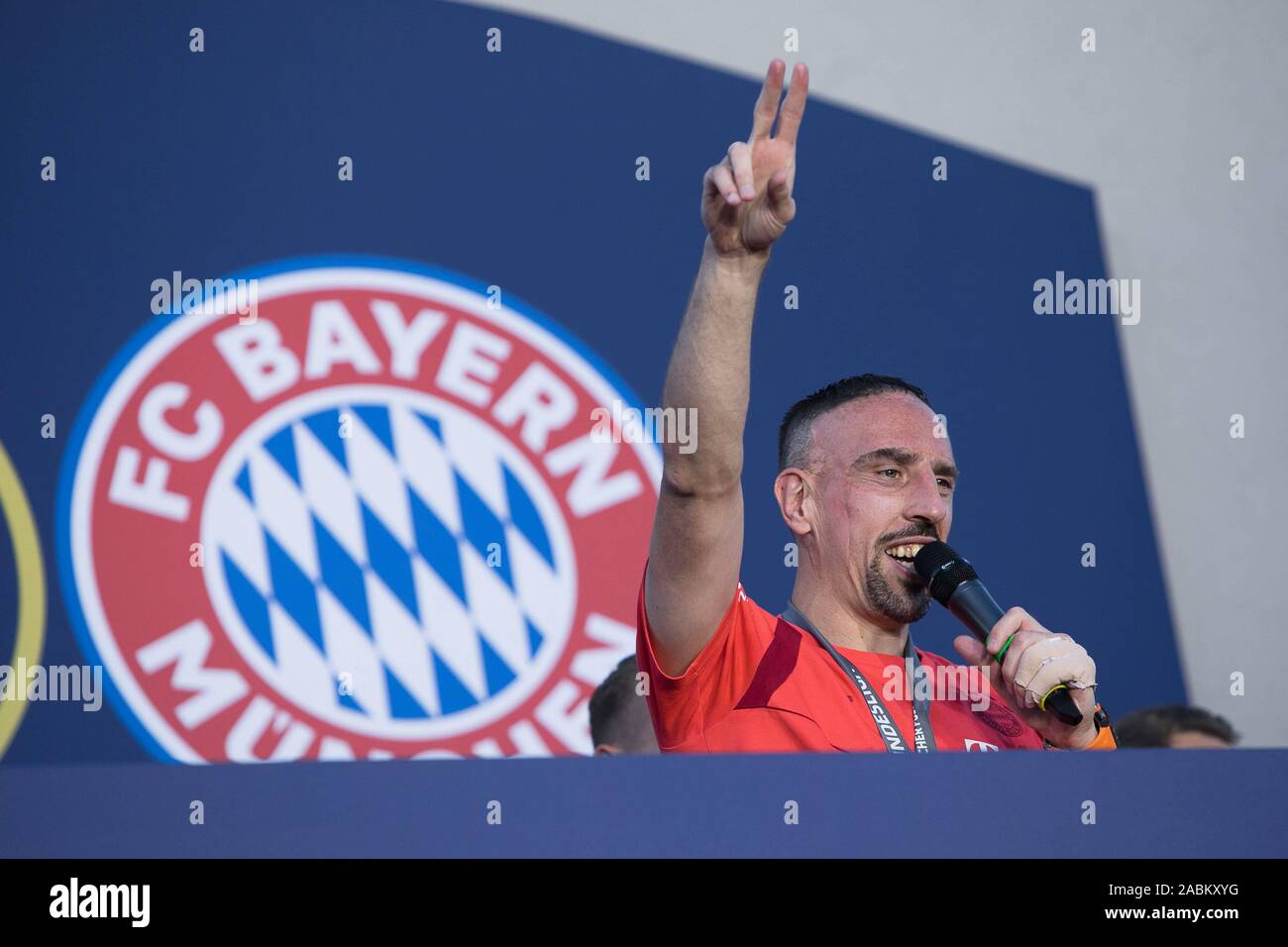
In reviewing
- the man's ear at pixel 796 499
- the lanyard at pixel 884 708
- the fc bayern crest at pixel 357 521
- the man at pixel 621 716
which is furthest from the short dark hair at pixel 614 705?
the lanyard at pixel 884 708

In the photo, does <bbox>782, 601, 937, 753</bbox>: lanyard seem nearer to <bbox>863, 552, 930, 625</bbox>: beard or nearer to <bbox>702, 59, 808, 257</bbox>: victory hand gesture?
<bbox>863, 552, 930, 625</bbox>: beard

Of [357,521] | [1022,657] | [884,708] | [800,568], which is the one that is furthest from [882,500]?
[357,521]

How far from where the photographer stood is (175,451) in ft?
9.96

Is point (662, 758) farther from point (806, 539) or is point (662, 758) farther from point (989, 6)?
point (989, 6)

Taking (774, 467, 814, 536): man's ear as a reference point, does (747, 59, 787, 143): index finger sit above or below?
above

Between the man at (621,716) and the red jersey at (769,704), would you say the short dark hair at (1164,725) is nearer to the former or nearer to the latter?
the man at (621,716)

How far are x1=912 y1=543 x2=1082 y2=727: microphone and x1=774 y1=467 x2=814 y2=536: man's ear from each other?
0.38m

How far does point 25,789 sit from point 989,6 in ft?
9.47

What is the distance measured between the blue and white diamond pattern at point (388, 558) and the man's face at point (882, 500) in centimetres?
104

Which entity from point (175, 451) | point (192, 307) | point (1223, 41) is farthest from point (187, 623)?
point (1223, 41)

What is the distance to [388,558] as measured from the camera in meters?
3.01

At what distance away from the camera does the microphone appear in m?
1.53

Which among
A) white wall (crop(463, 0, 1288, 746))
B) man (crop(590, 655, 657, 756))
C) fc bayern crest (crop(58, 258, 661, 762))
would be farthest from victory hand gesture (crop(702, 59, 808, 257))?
white wall (crop(463, 0, 1288, 746))
